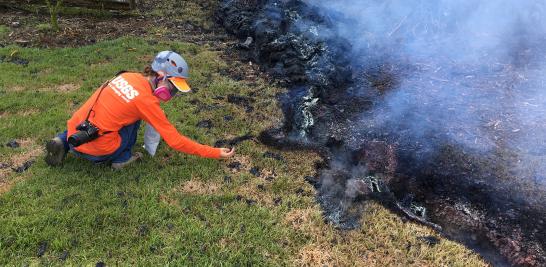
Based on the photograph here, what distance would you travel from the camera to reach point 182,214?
379cm

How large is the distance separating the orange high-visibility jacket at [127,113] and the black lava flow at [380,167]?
160cm

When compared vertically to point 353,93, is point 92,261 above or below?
below

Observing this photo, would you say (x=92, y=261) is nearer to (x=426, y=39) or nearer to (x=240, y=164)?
(x=240, y=164)

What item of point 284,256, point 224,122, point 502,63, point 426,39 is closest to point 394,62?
point 426,39

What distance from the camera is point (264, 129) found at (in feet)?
17.6

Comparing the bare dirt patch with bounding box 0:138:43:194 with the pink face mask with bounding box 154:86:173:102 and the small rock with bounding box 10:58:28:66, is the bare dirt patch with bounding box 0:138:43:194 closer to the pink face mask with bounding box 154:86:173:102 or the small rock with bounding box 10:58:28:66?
the pink face mask with bounding box 154:86:173:102

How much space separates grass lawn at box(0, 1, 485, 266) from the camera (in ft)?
11.0

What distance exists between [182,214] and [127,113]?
1.10 metres

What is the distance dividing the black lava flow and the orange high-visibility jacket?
160 cm

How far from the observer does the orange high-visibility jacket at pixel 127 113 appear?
3660mm

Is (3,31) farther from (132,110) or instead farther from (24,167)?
(132,110)

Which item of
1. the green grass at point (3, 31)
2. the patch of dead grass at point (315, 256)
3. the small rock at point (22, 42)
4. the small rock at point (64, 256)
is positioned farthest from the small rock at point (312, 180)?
the green grass at point (3, 31)

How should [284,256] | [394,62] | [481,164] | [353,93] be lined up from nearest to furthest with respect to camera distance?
[284,256], [481,164], [353,93], [394,62]

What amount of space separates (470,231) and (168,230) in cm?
288
